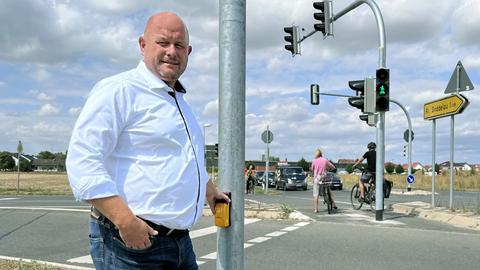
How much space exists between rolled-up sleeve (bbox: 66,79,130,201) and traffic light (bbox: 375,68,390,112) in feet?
35.6

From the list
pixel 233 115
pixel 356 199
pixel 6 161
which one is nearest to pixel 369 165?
pixel 356 199

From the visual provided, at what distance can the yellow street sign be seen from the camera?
13.9m

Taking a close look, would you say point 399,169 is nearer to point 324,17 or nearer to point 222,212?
point 324,17

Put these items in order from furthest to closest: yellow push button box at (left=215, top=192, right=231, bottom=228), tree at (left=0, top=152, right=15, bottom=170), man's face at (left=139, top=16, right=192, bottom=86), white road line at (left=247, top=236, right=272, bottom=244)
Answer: tree at (left=0, top=152, right=15, bottom=170)
white road line at (left=247, top=236, right=272, bottom=244)
yellow push button box at (left=215, top=192, right=231, bottom=228)
man's face at (left=139, top=16, right=192, bottom=86)

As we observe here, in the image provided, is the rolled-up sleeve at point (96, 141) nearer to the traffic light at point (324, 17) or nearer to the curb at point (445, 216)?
the curb at point (445, 216)

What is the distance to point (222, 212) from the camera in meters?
2.91

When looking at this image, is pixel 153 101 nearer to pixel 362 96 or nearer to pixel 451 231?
pixel 451 231

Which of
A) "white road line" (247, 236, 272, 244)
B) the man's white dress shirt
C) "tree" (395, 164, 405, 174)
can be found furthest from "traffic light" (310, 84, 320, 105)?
"tree" (395, 164, 405, 174)

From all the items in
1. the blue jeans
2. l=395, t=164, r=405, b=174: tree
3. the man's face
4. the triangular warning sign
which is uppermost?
the triangular warning sign

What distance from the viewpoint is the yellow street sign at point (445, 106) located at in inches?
545

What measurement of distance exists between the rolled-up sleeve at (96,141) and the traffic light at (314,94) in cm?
2313

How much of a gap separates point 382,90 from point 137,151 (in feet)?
35.6

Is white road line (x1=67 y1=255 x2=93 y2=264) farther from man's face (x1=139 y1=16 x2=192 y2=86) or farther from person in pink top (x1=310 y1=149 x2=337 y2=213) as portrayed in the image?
person in pink top (x1=310 y1=149 x2=337 y2=213)

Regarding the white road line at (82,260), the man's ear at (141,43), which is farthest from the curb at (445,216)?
the man's ear at (141,43)
